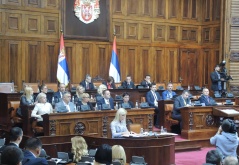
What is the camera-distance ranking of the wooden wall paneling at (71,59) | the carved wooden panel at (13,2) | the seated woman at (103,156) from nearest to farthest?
the seated woman at (103,156) → the carved wooden panel at (13,2) → the wooden wall paneling at (71,59)

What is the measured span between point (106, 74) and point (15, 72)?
3.42 metres

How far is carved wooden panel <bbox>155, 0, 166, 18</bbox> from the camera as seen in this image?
16.8m

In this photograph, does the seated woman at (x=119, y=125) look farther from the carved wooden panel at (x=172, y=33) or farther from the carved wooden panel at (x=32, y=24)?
the carved wooden panel at (x=172, y=33)

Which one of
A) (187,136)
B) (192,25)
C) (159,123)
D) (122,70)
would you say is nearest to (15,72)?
(122,70)

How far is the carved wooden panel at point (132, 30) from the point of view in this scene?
16.1 meters

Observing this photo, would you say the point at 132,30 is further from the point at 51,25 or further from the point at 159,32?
the point at 51,25

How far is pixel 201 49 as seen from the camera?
17453mm

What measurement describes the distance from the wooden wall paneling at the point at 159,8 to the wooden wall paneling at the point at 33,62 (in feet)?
16.7

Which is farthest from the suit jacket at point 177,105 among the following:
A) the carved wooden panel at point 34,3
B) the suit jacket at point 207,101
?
the carved wooden panel at point 34,3

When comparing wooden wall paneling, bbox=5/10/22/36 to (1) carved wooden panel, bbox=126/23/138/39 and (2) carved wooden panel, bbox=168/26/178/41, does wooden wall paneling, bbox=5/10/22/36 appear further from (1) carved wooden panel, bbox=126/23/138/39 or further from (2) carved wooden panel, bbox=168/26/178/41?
(2) carved wooden panel, bbox=168/26/178/41

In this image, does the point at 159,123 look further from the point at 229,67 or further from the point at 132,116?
the point at 229,67

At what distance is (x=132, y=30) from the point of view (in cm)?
1620

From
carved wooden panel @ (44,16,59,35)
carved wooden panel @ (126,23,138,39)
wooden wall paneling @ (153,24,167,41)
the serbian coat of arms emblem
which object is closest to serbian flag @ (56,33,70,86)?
carved wooden panel @ (44,16,59,35)

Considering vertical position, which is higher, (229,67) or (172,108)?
(229,67)
